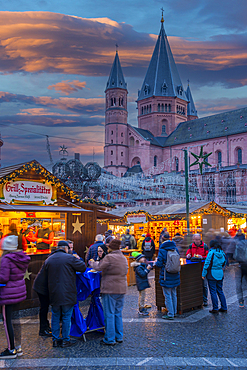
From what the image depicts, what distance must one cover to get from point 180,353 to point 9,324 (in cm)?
259

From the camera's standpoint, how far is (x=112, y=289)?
5496 millimetres

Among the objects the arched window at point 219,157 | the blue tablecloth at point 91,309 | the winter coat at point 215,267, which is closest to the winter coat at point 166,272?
the winter coat at point 215,267

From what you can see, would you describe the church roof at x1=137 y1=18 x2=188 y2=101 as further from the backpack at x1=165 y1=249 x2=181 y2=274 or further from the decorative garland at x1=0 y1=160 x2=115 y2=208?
the backpack at x1=165 y1=249 x2=181 y2=274

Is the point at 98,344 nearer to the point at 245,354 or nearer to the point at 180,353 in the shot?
the point at 180,353

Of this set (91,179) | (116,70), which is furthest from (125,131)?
(91,179)

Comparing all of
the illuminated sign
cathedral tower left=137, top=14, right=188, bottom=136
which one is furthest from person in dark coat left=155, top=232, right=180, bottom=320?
cathedral tower left=137, top=14, right=188, bottom=136

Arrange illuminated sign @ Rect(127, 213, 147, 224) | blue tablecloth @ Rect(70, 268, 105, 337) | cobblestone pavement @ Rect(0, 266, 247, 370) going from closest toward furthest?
cobblestone pavement @ Rect(0, 266, 247, 370), blue tablecloth @ Rect(70, 268, 105, 337), illuminated sign @ Rect(127, 213, 147, 224)

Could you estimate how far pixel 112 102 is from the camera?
80.5m

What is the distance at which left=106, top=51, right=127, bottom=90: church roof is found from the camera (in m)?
80.4

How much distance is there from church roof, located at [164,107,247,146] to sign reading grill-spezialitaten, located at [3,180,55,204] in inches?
2288

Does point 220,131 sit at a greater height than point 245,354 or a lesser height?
greater

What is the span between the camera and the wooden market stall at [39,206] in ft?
27.0

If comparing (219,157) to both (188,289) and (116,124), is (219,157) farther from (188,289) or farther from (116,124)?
(188,289)

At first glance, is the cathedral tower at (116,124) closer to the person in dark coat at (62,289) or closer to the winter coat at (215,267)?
the winter coat at (215,267)
